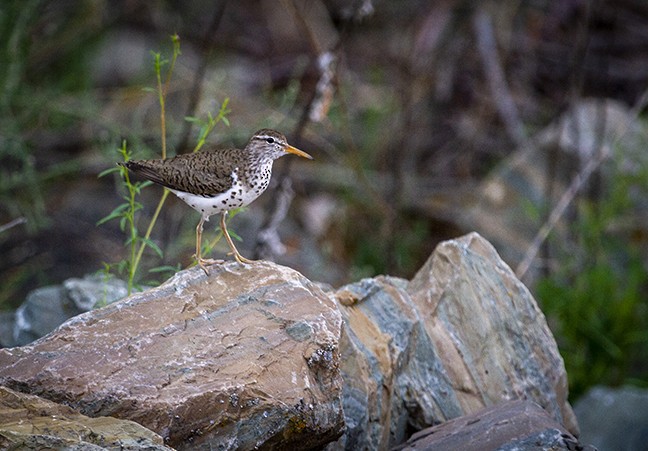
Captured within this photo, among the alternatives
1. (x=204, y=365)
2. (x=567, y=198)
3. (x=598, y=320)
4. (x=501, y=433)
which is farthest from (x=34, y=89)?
(x=501, y=433)

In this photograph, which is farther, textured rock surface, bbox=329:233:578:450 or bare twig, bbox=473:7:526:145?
bare twig, bbox=473:7:526:145

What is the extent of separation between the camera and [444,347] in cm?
518

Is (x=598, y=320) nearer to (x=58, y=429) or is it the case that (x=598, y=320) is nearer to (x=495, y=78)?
(x=495, y=78)

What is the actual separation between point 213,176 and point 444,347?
148 centimetres

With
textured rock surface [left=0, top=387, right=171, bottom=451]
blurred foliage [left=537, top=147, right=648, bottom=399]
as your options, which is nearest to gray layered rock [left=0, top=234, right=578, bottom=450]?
textured rock surface [left=0, top=387, right=171, bottom=451]

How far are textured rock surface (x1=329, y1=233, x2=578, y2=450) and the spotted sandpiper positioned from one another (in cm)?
74

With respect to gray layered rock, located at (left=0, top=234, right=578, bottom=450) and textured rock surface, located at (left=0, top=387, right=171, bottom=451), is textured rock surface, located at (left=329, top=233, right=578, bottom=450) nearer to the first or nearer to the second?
gray layered rock, located at (left=0, top=234, right=578, bottom=450)

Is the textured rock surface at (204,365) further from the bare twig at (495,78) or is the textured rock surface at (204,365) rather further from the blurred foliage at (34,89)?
the bare twig at (495,78)

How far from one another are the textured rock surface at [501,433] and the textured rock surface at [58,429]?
4.57ft

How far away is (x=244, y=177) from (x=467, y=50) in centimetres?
816

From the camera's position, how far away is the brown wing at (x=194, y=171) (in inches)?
185

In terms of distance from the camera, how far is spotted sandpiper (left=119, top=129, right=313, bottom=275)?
15.4 feet

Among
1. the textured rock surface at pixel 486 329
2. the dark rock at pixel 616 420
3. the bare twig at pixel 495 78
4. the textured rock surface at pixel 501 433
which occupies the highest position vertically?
the bare twig at pixel 495 78

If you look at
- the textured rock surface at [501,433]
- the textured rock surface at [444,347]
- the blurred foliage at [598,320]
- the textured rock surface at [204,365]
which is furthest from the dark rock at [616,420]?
the textured rock surface at [204,365]
